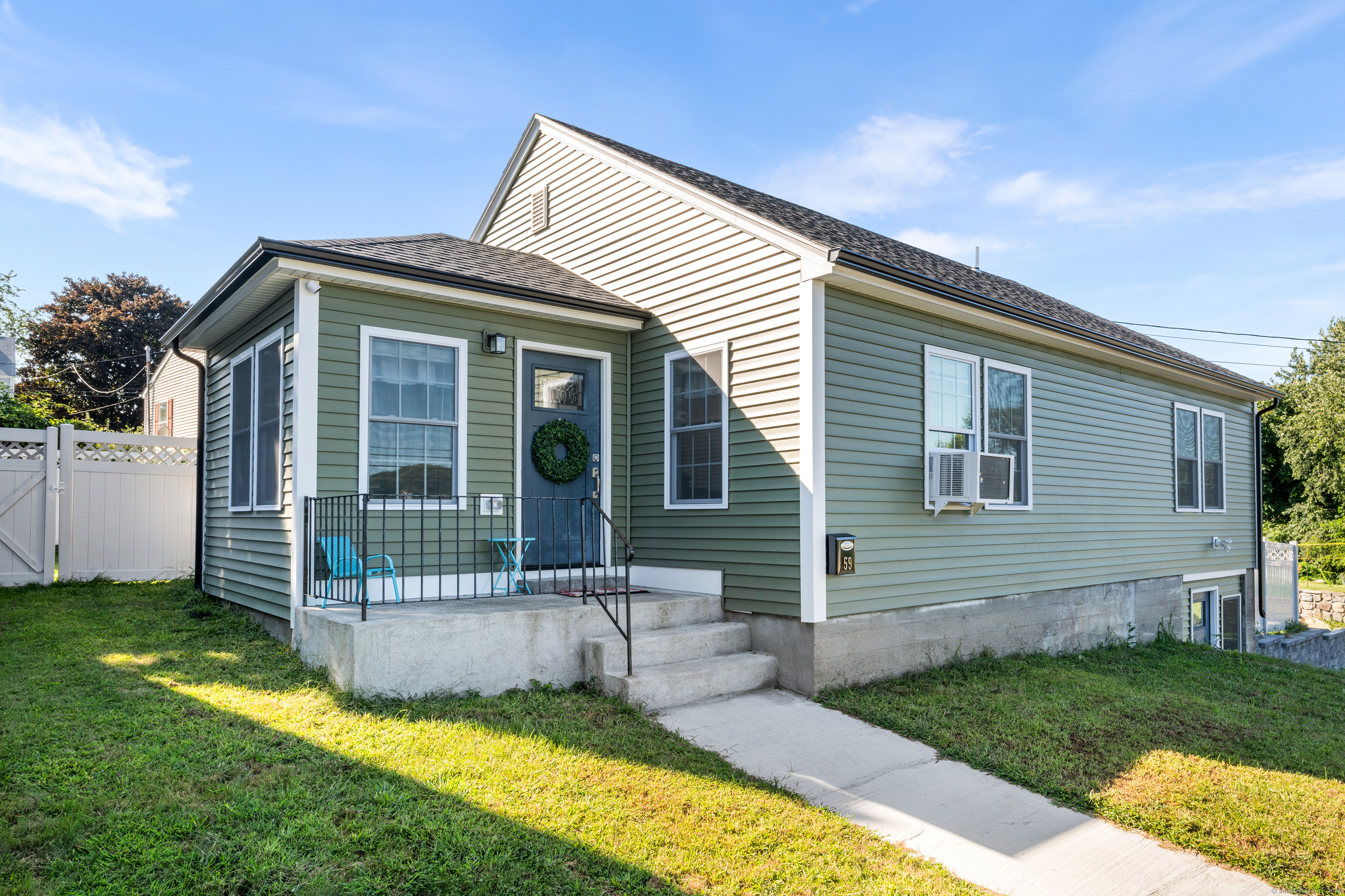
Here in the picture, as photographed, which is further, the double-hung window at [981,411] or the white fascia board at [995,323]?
the double-hung window at [981,411]

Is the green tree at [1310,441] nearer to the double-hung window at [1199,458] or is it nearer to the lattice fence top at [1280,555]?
the lattice fence top at [1280,555]

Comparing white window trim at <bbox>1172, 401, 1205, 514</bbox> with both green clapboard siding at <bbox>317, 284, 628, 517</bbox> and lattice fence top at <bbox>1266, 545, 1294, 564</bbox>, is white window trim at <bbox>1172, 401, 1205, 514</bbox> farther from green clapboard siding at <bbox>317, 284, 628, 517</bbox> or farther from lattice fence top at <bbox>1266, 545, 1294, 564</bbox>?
green clapboard siding at <bbox>317, 284, 628, 517</bbox>

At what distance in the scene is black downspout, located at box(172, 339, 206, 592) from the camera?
8656mm

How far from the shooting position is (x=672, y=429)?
730 centimetres

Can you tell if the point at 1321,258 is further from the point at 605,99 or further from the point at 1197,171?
the point at 605,99

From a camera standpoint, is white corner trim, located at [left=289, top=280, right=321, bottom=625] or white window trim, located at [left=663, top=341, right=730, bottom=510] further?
→ white window trim, located at [left=663, top=341, right=730, bottom=510]

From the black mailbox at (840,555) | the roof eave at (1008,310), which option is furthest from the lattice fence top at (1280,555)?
the black mailbox at (840,555)

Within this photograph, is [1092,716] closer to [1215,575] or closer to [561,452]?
[561,452]

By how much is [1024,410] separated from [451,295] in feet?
19.4

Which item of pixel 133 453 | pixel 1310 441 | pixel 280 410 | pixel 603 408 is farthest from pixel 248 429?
pixel 1310 441

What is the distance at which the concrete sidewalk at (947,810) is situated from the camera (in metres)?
3.49

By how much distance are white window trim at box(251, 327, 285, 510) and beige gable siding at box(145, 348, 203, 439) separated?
12433 mm

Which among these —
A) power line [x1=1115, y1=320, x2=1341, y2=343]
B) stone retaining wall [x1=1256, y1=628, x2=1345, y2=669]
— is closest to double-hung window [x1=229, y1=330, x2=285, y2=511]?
stone retaining wall [x1=1256, y1=628, x2=1345, y2=669]

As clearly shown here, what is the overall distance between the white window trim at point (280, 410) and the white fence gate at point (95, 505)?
10.4ft
